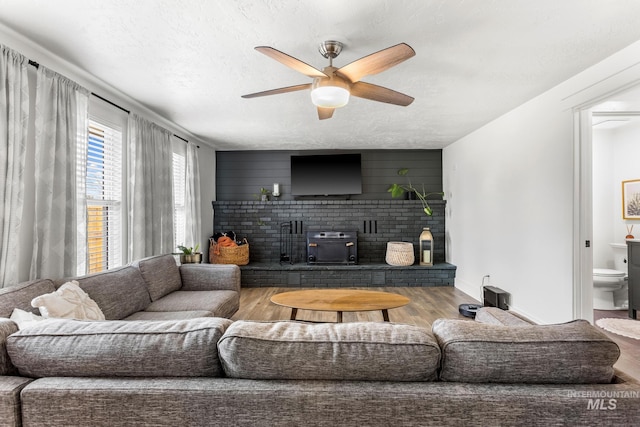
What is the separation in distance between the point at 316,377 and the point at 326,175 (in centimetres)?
542

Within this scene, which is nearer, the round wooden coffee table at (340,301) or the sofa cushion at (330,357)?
the sofa cushion at (330,357)

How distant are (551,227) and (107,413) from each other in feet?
12.2

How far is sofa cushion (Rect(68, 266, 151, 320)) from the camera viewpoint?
2473mm

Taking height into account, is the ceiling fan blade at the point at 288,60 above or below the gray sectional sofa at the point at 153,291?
above

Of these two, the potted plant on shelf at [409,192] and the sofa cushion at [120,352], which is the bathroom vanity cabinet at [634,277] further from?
the sofa cushion at [120,352]

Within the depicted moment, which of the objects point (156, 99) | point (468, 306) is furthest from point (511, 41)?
point (156, 99)

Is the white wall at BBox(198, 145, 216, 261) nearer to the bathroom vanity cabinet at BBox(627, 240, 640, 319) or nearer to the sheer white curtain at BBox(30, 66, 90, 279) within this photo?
the sheer white curtain at BBox(30, 66, 90, 279)

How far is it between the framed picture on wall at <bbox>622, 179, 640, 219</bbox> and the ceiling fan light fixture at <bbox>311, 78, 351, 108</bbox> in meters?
4.36

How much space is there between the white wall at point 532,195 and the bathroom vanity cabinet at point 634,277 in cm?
117

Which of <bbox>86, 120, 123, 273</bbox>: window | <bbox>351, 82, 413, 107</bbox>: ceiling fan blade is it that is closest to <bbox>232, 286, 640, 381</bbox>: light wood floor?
<bbox>86, 120, 123, 273</bbox>: window

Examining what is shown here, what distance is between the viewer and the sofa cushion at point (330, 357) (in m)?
1.06

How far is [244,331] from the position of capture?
1.13 m

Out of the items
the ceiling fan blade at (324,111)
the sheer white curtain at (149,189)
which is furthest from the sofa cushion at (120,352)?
the sheer white curtain at (149,189)

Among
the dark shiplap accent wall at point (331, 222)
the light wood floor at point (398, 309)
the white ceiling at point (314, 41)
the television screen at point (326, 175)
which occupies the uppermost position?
the white ceiling at point (314, 41)
